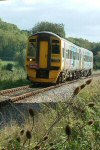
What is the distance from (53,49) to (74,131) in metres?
18.1

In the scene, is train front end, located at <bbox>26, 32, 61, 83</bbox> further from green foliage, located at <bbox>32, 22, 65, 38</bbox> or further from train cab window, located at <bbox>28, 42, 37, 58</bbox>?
green foliage, located at <bbox>32, 22, 65, 38</bbox>

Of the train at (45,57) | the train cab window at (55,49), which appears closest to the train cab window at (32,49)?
the train at (45,57)

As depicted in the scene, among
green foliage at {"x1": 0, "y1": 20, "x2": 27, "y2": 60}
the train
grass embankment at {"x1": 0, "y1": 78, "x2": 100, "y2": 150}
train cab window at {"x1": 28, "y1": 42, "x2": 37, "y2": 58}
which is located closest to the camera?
grass embankment at {"x1": 0, "y1": 78, "x2": 100, "y2": 150}

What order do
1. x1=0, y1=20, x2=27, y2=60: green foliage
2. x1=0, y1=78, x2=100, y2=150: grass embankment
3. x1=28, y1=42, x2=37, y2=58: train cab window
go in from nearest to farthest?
x1=0, y1=78, x2=100, y2=150: grass embankment, x1=28, y1=42, x2=37, y2=58: train cab window, x1=0, y1=20, x2=27, y2=60: green foliage

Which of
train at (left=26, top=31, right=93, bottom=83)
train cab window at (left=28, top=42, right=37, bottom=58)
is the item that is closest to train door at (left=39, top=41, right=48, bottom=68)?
train at (left=26, top=31, right=93, bottom=83)

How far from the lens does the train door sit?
78.8 feet

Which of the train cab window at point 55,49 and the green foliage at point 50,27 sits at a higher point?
the green foliage at point 50,27

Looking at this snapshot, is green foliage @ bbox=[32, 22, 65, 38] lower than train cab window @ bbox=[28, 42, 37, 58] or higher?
higher

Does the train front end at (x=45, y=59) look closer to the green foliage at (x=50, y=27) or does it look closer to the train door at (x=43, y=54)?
the train door at (x=43, y=54)

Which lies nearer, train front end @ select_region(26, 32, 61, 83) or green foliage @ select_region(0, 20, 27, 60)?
train front end @ select_region(26, 32, 61, 83)

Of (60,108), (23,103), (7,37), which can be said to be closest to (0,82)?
(23,103)

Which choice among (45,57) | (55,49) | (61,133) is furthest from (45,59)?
(61,133)

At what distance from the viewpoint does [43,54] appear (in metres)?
24.1

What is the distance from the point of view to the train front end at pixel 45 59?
2402 centimetres
